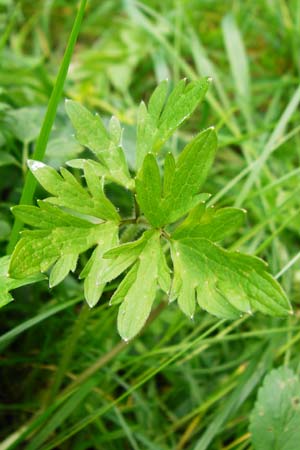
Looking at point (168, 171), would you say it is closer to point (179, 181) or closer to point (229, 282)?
point (179, 181)

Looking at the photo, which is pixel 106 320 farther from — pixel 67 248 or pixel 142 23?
pixel 142 23

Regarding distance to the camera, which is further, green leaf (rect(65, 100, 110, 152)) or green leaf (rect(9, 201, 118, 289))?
green leaf (rect(65, 100, 110, 152))

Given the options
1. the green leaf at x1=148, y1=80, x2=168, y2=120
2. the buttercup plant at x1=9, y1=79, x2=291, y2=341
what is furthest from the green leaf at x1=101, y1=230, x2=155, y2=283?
the green leaf at x1=148, y1=80, x2=168, y2=120

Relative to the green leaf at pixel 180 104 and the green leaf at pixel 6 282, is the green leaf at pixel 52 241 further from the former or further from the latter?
the green leaf at pixel 180 104

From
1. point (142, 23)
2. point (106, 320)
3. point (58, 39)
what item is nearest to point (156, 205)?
point (106, 320)

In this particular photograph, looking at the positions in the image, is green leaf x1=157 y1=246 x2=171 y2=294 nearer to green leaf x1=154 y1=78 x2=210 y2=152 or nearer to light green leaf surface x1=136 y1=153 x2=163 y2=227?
light green leaf surface x1=136 y1=153 x2=163 y2=227
